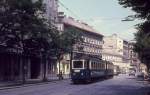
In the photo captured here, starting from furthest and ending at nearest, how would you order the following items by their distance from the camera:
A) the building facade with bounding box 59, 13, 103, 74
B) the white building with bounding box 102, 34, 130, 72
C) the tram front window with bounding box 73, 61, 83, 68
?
the white building with bounding box 102, 34, 130, 72 < the building facade with bounding box 59, 13, 103, 74 < the tram front window with bounding box 73, 61, 83, 68

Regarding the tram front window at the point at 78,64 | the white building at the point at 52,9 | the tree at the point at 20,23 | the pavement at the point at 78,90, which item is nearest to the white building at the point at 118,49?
the white building at the point at 52,9

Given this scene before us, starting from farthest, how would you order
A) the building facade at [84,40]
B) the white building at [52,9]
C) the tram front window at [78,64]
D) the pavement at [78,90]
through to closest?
1. the building facade at [84,40]
2. the white building at [52,9]
3. the tram front window at [78,64]
4. the pavement at [78,90]

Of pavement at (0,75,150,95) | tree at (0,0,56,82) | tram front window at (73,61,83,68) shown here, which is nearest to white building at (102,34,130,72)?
tree at (0,0,56,82)

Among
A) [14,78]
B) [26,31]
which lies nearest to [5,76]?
[14,78]

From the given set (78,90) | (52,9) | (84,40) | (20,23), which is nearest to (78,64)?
(20,23)

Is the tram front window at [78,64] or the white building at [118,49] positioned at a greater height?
the white building at [118,49]

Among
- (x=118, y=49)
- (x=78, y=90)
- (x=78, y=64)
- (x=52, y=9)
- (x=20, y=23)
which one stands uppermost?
(x=52, y=9)

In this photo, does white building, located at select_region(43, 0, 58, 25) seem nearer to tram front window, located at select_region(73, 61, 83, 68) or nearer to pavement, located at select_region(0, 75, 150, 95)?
tram front window, located at select_region(73, 61, 83, 68)

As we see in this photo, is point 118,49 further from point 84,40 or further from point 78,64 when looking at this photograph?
point 78,64

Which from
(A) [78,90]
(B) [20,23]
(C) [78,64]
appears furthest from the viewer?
(C) [78,64]

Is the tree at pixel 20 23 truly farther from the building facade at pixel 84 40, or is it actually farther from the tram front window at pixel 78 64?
the building facade at pixel 84 40

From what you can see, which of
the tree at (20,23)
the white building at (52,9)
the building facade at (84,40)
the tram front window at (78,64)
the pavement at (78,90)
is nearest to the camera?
the pavement at (78,90)

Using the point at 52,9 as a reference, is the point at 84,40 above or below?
below

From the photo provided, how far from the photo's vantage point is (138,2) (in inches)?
765
